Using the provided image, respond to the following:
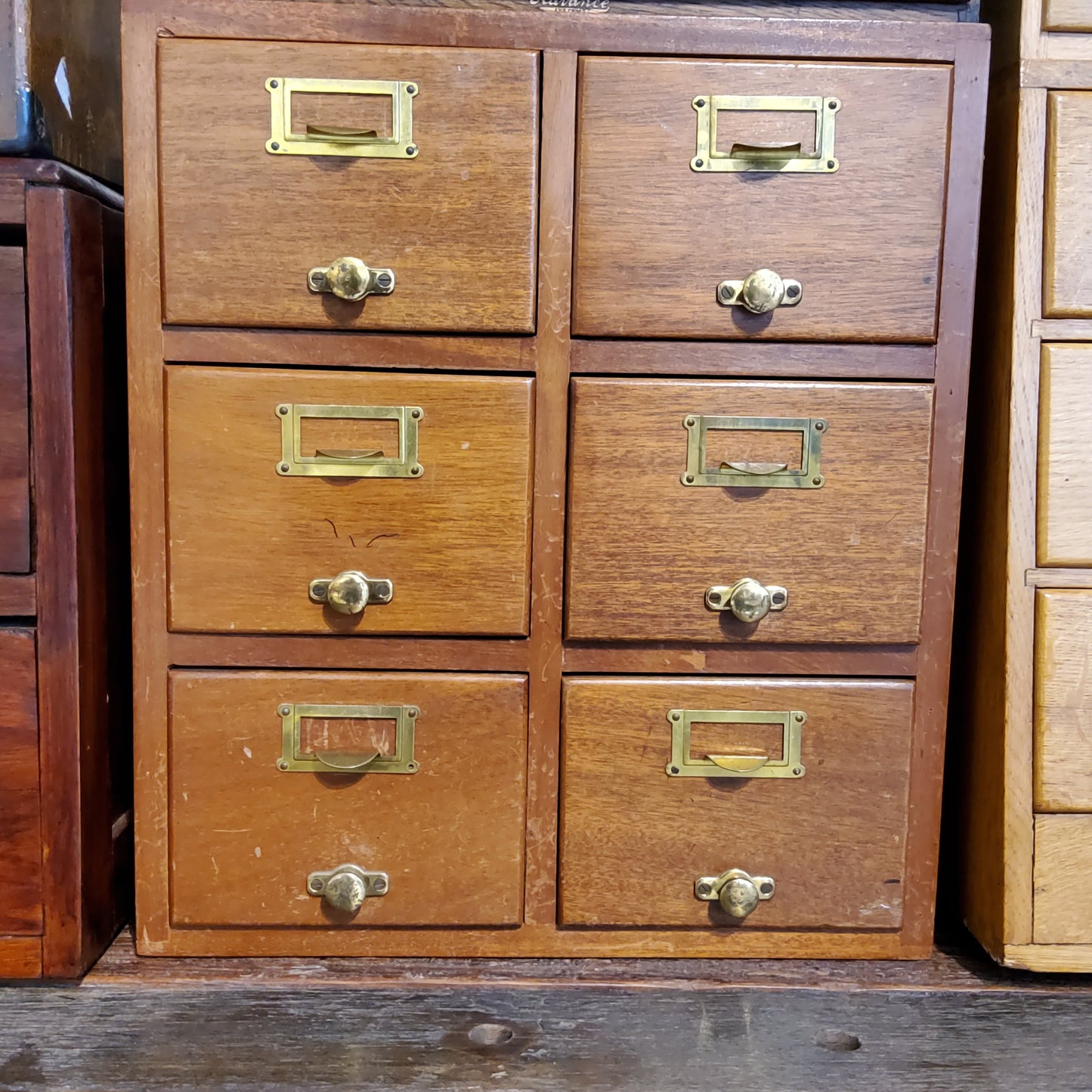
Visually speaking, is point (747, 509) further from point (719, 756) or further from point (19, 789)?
point (19, 789)

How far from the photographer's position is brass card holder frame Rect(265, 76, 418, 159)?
3.12ft

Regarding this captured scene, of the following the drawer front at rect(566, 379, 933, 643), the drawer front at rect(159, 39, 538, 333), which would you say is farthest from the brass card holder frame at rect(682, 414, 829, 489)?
the drawer front at rect(159, 39, 538, 333)

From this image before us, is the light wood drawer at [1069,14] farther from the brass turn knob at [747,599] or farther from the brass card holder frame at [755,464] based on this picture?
the brass turn knob at [747,599]

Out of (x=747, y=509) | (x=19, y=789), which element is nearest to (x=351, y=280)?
(x=747, y=509)

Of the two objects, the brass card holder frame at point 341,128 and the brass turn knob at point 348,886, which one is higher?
the brass card holder frame at point 341,128

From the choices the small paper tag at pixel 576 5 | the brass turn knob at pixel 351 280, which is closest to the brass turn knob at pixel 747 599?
the brass turn knob at pixel 351 280

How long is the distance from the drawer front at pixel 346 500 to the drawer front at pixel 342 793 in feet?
0.25

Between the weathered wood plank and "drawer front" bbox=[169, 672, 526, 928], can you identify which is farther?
"drawer front" bbox=[169, 672, 526, 928]

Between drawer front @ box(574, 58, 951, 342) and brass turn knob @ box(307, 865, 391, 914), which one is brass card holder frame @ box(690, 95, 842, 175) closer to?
drawer front @ box(574, 58, 951, 342)

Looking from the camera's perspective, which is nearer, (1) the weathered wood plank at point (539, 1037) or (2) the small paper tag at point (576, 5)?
(1) the weathered wood plank at point (539, 1037)

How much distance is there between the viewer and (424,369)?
1.00 meters

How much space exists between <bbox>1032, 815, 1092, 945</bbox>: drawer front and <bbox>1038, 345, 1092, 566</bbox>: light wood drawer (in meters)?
0.28

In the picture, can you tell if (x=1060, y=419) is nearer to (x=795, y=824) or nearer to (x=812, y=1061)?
(x=795, y=824)

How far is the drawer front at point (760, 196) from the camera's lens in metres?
0.97
